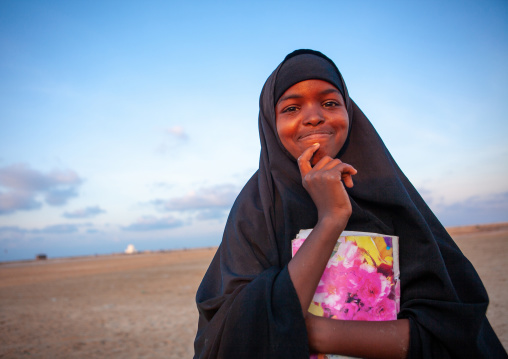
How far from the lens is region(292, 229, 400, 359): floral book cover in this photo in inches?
50.7

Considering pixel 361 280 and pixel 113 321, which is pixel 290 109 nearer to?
pixel 361 280

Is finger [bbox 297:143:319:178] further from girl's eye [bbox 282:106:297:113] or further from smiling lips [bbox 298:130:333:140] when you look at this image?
girl's eye [bbox 282:106:297:113]

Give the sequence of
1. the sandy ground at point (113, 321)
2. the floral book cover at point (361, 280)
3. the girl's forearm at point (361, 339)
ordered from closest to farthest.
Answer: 1. the girl's forearm at point (361, 339)
2. the floral book cover at point (361, 280)
3. the sandy ground at point (113, 321)

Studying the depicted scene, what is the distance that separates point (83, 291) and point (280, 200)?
13506 millimetres

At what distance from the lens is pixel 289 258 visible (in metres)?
1.41

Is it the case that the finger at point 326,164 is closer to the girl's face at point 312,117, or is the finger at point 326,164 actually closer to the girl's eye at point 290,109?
the girl's face at point 312,117

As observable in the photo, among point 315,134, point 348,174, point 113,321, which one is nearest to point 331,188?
point 348,174

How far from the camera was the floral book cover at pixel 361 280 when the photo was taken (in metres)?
1.29

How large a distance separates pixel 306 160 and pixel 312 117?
0.20 meters

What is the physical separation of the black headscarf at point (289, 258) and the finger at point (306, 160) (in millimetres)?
148

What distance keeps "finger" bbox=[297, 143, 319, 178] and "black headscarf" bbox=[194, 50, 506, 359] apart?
0.15m

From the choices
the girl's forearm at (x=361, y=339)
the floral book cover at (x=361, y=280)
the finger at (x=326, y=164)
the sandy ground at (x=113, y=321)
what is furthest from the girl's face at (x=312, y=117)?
the sandy ground at (x=113, y=321)

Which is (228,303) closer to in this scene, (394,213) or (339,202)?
(339,202)

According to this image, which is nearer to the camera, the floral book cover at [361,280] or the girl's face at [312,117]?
the floral book cover at [361,280]
